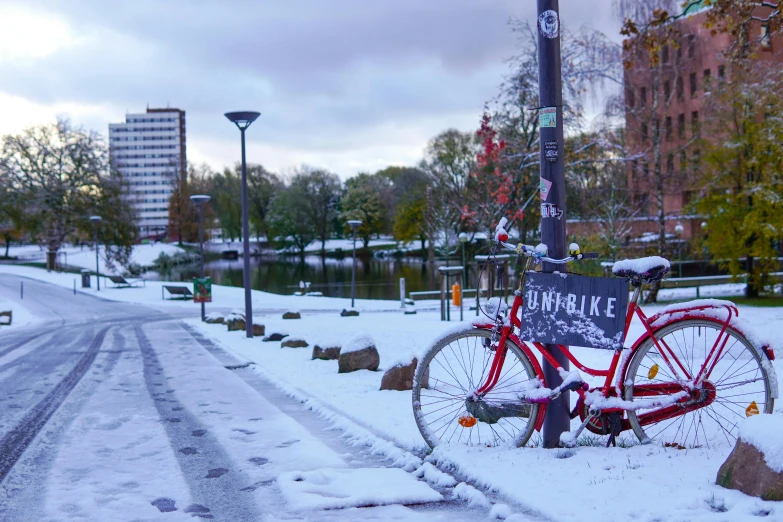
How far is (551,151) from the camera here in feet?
15.4

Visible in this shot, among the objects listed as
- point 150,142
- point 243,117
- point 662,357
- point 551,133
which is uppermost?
point 150,142

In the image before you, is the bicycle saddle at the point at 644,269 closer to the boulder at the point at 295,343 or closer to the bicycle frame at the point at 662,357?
the bicycle frame at the point at 662,357

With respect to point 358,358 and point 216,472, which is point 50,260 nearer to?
point 358,358

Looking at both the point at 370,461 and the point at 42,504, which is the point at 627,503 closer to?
the point at 370,461

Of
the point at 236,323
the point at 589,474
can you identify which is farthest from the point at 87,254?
the point at 589,474

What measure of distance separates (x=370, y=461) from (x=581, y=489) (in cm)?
153

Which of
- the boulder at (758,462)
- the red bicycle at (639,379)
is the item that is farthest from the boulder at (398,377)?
the boulder at (758,462)

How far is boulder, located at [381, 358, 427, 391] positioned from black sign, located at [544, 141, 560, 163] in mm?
3332

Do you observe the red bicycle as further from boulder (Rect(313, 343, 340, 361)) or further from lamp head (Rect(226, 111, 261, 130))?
lamp head (Rect(226, 111, 261, 130))

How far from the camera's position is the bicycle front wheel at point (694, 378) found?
4.15m

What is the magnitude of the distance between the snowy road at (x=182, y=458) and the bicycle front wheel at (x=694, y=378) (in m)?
1.30

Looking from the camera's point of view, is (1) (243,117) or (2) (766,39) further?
(1) (243,117)

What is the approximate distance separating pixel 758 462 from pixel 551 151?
2.22m

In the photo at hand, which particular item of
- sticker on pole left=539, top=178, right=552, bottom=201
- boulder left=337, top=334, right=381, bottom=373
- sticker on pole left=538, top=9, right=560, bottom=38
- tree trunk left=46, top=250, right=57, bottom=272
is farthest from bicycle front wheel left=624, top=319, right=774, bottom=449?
tree trunk left=46, top=250, right=57, bottom=272
